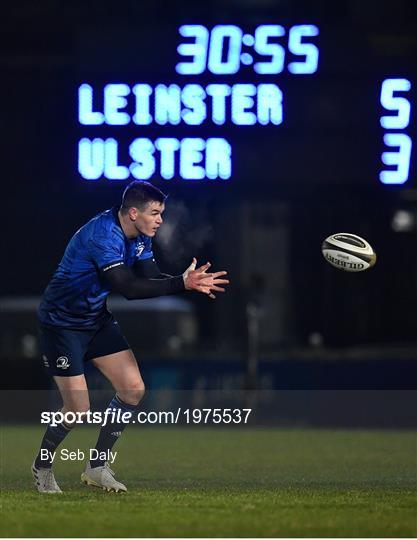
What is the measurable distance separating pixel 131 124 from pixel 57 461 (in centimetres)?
293

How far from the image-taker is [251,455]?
498 inches

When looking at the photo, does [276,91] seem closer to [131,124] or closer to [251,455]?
[131,124]

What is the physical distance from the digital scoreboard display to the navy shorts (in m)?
3.44

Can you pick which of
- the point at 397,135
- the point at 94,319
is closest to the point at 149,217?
the point at 94,319

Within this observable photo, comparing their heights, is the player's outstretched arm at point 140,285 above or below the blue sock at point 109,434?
above

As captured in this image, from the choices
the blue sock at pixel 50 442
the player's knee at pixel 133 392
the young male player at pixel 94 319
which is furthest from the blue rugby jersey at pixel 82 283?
the blue sock at pixel 50 442

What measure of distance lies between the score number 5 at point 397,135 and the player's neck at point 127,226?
4.34m

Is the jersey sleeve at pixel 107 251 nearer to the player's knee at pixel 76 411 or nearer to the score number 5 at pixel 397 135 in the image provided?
the player's knee at pixel 76 411

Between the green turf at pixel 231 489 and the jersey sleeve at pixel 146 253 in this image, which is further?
the jersey sleeve at pixel 146 253

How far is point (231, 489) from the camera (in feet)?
31.1

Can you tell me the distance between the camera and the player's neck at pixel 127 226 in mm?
8969

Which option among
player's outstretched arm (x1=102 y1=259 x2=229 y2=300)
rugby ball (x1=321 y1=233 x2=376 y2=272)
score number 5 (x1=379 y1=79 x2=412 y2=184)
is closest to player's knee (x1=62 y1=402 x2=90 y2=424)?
player's outstretched arm (x1=102 y1=259 x2=229 y2=300)

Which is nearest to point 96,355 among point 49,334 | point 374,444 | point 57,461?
point 49,334

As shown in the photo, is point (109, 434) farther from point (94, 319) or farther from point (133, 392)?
point (94, 319)
